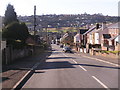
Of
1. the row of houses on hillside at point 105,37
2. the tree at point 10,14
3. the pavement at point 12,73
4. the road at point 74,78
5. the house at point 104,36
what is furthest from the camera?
the house at point 104,36

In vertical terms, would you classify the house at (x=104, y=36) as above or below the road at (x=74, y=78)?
above

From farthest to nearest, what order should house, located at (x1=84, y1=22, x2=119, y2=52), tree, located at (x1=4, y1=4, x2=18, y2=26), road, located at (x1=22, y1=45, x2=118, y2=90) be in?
house, located at (x1=84, y1=22, x2=119, y2=52) → tree, located at (x1=4, y1=4, x2=18, y2=26) → road, located at (x1=22, y1=45, x2=118, y2=90)

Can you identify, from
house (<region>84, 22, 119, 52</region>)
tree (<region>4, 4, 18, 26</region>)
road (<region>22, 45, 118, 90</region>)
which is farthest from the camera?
house (<region>84, 22, 119, 52</region>)

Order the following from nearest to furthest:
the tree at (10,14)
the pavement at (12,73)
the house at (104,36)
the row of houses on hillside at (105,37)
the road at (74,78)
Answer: the road at (74,78) → the pavement at (12,73) → the tree at (10,14) → the row of houses on hillside at (105,37) → the house at (104,36)

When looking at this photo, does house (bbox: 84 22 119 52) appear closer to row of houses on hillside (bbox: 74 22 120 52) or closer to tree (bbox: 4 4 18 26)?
row of houses on hillside (bbox: 74 22 120 52)

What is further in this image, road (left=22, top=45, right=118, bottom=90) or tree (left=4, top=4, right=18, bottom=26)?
tree (left=4, top=4, right=18, bottom=26)

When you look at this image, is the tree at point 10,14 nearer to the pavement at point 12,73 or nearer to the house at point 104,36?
the house at point 104,36

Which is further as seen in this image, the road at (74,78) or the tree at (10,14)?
the tree at (10,14)

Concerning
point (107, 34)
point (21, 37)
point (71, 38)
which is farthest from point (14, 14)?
point (71, 38)

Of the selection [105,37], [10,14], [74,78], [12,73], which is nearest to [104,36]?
[105,37]

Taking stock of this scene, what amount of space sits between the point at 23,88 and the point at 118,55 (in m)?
30.6

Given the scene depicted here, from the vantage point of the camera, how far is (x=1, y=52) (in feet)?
81.1

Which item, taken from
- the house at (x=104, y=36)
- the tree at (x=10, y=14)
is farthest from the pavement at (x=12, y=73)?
the house at (x=104, y=36)

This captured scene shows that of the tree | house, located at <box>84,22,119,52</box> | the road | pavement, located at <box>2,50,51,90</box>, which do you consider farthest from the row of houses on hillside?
the road
